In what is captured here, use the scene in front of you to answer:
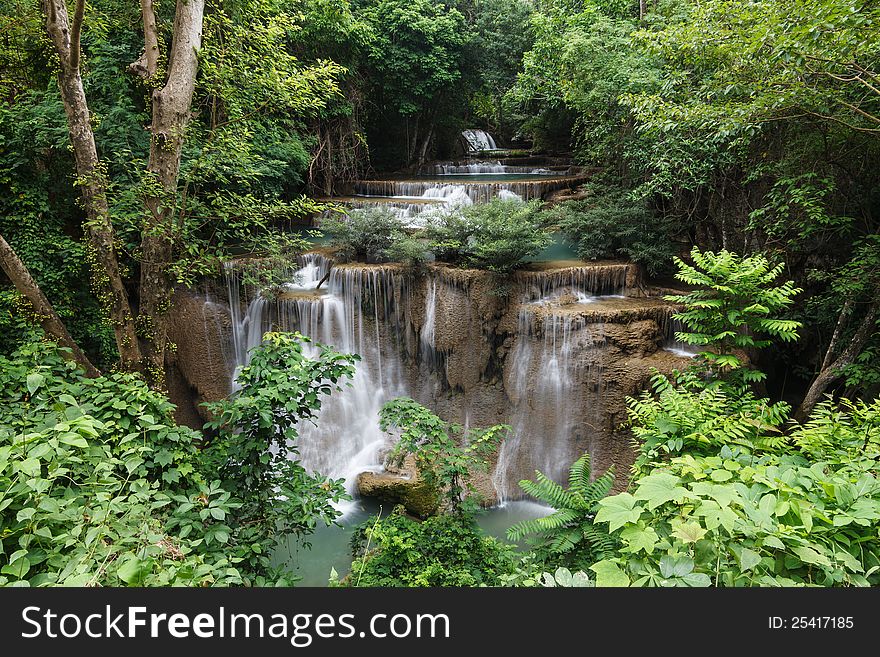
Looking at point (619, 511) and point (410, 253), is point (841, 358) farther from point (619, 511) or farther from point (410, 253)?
point (410, 253)

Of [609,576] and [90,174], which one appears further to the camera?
[90,174]

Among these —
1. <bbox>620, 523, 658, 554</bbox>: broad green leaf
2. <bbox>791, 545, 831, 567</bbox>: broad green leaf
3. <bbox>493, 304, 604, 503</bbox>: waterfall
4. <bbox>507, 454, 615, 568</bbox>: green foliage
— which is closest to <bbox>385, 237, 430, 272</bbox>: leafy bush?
<bbox>493, 304, 604, 503</bbox>: waterfall

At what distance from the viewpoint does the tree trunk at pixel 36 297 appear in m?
5.19

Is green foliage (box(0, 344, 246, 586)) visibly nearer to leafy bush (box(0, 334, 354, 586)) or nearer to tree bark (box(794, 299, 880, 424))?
leafy bush (box(0, 334, 354, 586))

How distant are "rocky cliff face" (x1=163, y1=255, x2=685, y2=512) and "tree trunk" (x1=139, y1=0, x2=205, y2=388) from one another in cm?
322

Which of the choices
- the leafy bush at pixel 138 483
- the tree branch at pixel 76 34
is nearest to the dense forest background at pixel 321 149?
the tree branch at pixel 76 34

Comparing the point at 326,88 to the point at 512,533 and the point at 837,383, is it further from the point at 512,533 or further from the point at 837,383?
the point at 837,383

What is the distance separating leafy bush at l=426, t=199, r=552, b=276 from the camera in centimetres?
856

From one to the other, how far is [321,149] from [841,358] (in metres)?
13.7

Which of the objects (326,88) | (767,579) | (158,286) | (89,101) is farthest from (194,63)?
(767,579)

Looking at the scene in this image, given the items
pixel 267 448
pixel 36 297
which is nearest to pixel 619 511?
pixel 267 448

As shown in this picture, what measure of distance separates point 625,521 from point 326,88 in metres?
6.81

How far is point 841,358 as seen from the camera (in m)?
6.51

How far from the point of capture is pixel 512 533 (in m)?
5.08
